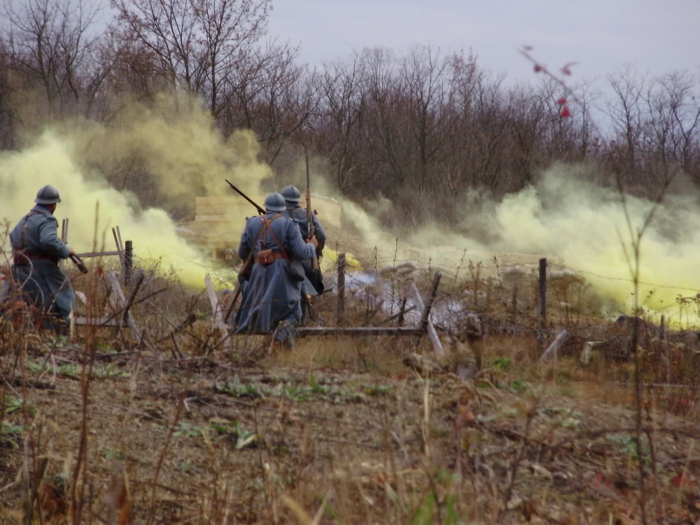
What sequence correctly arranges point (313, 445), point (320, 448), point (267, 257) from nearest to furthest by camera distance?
1. point (313, 445)
2. point (320, 448)
3. point (267, 257)

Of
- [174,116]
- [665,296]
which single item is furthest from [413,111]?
[665,296]

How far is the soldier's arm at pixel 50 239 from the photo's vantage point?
904 centimetres

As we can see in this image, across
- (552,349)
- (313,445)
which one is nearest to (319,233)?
(552,349)

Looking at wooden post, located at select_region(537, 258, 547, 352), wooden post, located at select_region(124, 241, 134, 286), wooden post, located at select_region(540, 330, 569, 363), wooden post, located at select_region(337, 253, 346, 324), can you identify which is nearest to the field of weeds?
wooden post, located at select_region(540, 330, 569, 363)

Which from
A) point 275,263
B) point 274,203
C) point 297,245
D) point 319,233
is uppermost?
point 274,203

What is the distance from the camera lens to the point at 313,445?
3.73m

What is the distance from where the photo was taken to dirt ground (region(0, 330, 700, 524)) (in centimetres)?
308

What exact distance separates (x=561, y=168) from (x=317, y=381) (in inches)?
1212

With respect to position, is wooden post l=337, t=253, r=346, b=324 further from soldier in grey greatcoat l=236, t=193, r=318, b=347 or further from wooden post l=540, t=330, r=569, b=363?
wooden post l=540, t=330, r=569, b=363

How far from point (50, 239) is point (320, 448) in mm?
6027

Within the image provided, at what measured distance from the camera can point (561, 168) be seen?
1352 inches

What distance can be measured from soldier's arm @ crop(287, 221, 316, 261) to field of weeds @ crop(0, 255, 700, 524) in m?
3.41

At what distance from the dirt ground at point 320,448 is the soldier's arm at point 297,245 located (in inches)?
151

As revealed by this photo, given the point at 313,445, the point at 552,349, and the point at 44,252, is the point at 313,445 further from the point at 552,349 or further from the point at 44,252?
the point at 44,252
